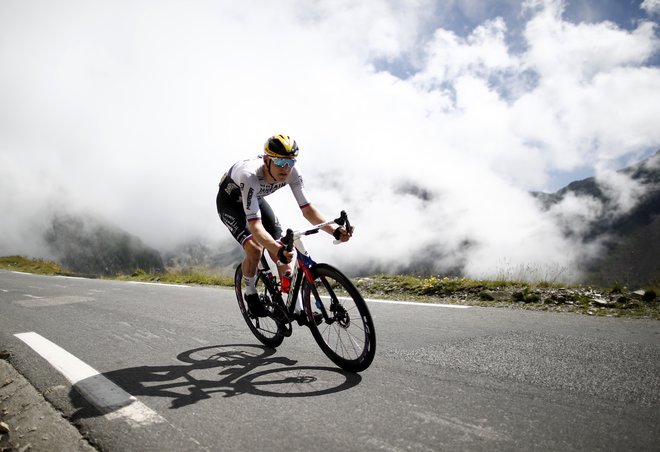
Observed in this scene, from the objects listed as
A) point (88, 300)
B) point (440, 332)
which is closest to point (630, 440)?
point (440, 332)

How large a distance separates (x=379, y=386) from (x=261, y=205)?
2.80 metres

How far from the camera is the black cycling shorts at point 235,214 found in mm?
4746

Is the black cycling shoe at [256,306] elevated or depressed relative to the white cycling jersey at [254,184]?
depressed

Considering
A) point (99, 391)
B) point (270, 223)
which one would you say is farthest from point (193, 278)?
point (99, 391)

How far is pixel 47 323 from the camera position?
6.18 m

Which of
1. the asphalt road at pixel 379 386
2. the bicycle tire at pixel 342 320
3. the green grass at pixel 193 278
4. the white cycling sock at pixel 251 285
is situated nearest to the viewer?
the asphalt road at pixel 379 386

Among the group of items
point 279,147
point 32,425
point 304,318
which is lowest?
point 32,425

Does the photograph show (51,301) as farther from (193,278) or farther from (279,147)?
(279,147)

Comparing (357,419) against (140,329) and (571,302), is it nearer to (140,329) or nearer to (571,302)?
(140,329)

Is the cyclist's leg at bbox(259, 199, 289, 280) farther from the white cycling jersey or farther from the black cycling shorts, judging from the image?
the white cycling jersey

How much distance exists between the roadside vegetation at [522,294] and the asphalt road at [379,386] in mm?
1014

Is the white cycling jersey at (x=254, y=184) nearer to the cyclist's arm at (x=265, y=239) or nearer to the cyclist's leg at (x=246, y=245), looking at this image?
the cyclist's arm at (x=265, y=239)

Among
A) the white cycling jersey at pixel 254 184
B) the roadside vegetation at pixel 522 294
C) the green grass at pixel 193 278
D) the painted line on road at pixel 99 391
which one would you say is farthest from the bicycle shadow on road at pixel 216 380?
the green grass at pixel 193 278

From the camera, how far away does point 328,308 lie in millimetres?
3855
